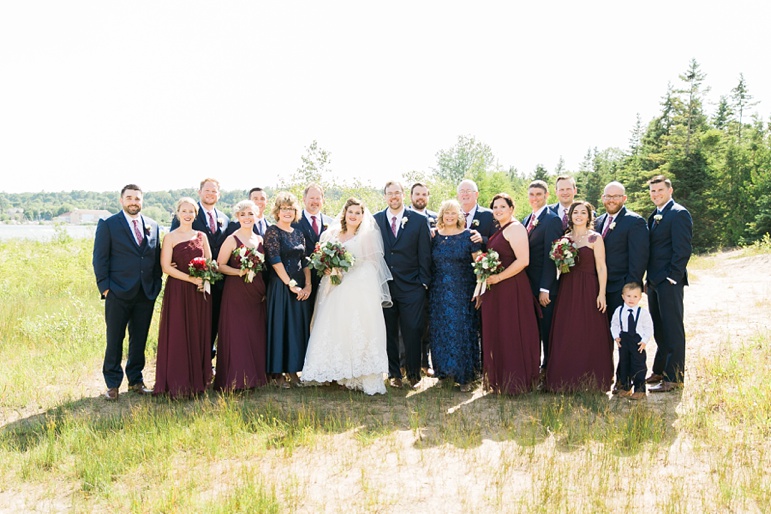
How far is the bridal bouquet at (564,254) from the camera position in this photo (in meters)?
7.07

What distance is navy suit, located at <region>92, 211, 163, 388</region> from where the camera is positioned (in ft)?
24.2

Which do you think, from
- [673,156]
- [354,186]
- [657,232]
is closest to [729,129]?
[673,156]

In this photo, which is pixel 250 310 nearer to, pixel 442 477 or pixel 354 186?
pixel 442 477

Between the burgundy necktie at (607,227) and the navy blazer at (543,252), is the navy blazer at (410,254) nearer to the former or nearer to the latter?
the navy blazer at (543,252)

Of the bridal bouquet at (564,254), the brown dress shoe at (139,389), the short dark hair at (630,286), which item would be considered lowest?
the brown dress shoe at (139,389)

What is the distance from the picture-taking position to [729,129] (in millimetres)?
Result: 52938

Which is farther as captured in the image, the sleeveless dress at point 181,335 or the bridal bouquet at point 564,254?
the sleeveless dress at point 181,335

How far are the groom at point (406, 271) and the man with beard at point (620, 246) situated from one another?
7.67ft

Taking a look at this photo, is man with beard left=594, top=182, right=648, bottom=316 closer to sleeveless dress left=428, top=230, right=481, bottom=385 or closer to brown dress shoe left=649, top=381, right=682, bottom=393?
brown dress shoe left=649, top=381, right=682, bottom=393

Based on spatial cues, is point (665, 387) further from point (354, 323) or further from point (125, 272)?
point (125, 272)

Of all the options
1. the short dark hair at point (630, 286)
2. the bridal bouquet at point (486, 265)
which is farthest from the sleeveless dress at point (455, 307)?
the short dark hair at point (630, 286)

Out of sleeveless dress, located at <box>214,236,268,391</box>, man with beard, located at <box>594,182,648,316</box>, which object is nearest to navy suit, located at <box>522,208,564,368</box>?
man with beard, located at <box>594,182,648,316</box>

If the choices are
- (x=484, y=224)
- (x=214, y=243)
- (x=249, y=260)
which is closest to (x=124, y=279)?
(x=214, y=243)

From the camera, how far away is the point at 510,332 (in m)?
7.40
